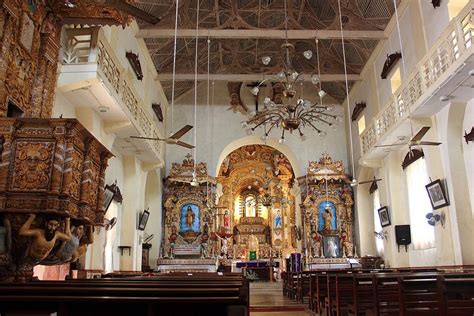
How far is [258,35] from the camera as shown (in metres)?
15.0

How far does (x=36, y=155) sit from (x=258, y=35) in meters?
10.2

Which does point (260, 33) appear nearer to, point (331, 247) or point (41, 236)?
point (331, 247)

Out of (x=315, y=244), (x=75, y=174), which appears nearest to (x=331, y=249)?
(x=315, y=244)

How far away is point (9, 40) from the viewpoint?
7102 millimetres

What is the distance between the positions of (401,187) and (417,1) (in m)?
5.92

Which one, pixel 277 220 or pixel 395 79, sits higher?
pixel 395 79

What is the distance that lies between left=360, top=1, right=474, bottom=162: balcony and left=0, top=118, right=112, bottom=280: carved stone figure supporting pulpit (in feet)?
24.1

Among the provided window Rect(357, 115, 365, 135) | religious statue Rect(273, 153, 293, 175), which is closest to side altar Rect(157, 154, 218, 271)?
religious statue Rect(273, 153, 293, 175)

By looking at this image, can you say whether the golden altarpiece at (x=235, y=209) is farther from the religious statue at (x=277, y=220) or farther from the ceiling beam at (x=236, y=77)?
the ceiling beam at (x=236, y=77)

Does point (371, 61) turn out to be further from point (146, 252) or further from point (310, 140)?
point (146, 252)

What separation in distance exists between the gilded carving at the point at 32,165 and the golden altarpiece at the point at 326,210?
13.7 m

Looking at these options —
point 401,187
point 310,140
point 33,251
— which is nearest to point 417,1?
point 401,187

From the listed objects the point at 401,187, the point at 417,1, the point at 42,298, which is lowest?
the point at 42,298

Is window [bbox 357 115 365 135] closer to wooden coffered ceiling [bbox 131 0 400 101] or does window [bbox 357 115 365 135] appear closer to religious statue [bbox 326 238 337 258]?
wooden coffered ceiling [bbox 131 0 400 101]
